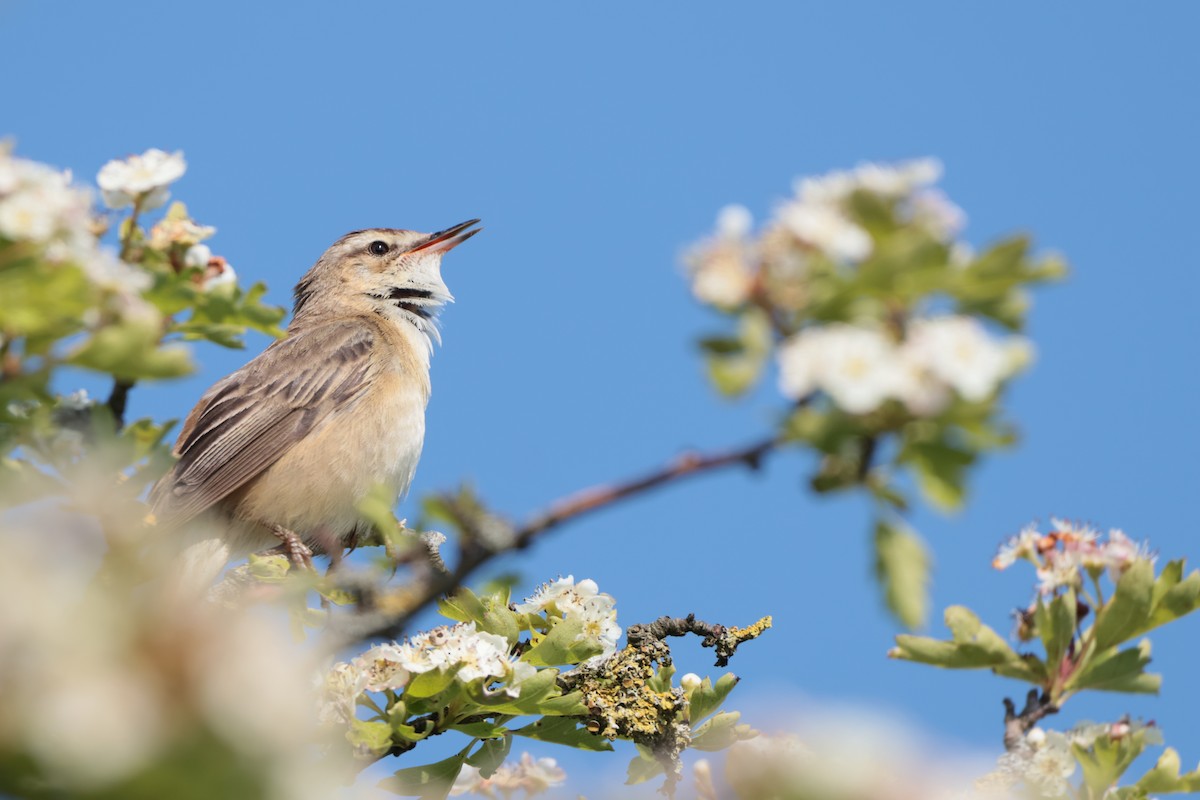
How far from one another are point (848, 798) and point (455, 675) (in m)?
2.05

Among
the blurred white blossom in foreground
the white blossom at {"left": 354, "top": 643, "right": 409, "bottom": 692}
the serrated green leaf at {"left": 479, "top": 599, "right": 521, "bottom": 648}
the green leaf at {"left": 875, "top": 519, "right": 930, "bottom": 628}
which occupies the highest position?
the serrated green leaf at {"left": 479, "top": 599, "right": 521, "bottom": 648}

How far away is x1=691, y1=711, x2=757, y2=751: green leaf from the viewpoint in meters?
3.81

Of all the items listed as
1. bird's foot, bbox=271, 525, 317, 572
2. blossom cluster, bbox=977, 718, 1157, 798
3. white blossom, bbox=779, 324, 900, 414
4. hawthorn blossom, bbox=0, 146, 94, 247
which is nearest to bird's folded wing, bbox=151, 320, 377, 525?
bird's foot, bbox=271, 525, 317, 572

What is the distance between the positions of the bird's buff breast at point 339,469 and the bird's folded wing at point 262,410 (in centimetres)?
10

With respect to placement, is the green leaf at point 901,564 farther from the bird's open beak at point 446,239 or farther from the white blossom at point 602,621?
the bird's open beak at point 446,239

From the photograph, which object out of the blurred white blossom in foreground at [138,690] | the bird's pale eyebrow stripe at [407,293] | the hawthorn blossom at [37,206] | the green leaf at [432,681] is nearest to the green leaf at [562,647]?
the green leaf at [432,681]

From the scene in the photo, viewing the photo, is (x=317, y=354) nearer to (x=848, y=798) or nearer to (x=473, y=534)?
(x=473, y=534)

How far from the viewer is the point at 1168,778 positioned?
2982 mm

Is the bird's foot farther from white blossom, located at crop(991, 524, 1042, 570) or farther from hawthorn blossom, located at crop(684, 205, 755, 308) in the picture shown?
hawthorn blossom, located at crop(684, 205, 755, 308)

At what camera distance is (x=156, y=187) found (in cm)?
264

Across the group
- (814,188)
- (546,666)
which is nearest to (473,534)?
(814,188)

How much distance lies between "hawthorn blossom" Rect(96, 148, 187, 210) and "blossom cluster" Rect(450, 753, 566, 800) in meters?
1.89

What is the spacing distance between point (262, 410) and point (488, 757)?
14.2ft

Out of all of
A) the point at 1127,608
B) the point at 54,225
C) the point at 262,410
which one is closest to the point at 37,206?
the point at 54,225
